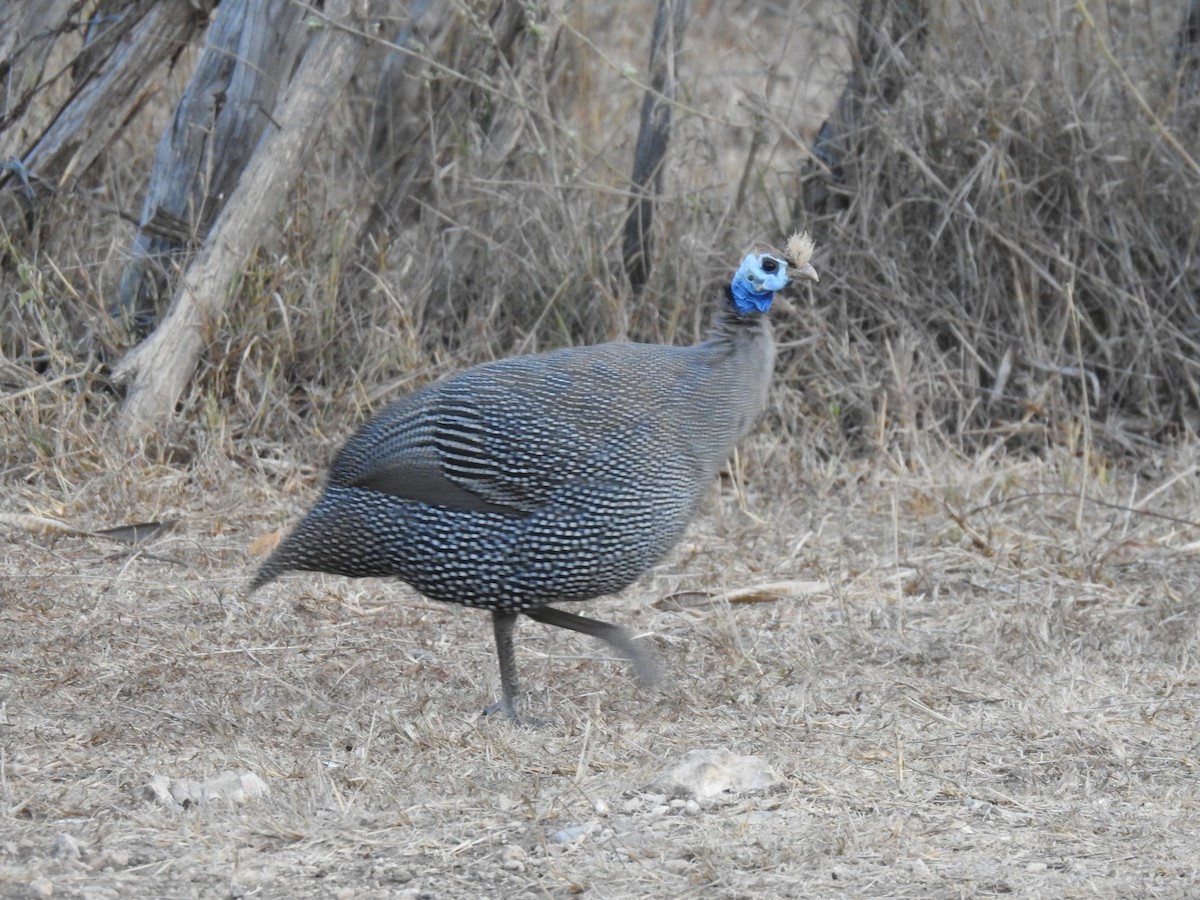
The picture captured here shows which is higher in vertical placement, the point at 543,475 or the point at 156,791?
the point at 543,475

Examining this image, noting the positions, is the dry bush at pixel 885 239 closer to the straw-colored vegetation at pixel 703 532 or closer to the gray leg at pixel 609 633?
the straw-colored vegetation at pixel 703 532

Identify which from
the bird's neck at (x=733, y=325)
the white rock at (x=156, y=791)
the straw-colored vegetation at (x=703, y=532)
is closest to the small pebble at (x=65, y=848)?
the straw-colored vegetation at (x=703, y=532)

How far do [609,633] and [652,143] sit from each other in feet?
9.28

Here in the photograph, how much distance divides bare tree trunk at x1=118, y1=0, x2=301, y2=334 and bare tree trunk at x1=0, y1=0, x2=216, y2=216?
0.48 ft

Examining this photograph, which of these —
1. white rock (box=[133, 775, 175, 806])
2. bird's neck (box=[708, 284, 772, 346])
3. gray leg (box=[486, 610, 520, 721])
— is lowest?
white rock (box=[133, 775, 175, 806])

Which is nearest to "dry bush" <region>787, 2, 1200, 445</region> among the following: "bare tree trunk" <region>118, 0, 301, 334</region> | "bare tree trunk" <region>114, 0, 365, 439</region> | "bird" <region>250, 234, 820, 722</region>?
"bare tree trunk" <region>114, 0, 365, 439</region>

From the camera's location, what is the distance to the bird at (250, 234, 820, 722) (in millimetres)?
3523

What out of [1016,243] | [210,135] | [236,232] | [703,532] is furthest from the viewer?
[1016,243]

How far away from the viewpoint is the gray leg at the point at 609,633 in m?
3.72

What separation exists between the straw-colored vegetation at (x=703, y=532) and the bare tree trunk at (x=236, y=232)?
12 centimetres

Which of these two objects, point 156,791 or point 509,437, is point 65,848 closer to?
point 156,791

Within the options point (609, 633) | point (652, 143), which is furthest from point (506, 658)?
point (652, 143)

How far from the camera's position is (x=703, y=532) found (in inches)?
207

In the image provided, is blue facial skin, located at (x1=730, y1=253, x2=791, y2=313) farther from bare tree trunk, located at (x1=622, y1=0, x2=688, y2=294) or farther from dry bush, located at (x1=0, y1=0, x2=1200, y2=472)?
bare tree trunk, located at (x1=622, y1=0, x2=688, y2=294)
